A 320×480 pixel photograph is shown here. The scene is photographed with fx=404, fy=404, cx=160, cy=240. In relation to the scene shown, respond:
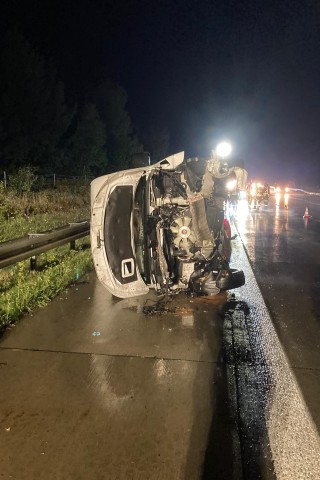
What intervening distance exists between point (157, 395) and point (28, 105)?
3178cm

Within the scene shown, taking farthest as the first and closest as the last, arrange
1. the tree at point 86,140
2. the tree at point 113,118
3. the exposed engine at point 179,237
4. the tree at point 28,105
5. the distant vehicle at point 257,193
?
the tree at point 113,118, the tree at point 86,140, the tree at point 28,105, the distant vehicle at point 257,193, the exposed engine at point 179,237

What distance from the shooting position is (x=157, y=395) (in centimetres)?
349

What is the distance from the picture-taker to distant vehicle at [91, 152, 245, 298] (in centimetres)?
530

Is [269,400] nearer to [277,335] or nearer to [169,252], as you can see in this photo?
[277,335]

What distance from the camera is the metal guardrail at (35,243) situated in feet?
19.0

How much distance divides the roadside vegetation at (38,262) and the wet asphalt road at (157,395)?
12.2 inches

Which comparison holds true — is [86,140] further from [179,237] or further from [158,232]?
[158,232]

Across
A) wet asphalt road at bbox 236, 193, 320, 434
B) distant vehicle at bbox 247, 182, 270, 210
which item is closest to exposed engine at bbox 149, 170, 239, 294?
wet asphalt road at bbox 236, 193, 320, 434

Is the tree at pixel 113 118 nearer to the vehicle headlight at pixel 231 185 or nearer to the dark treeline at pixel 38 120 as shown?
the dark treeline at pixel 38 120

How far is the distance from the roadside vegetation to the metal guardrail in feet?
1.29

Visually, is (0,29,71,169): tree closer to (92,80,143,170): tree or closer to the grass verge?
(92,80,143,170): tree

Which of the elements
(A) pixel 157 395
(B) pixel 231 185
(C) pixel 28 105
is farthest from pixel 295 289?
(C) pixel 28 105

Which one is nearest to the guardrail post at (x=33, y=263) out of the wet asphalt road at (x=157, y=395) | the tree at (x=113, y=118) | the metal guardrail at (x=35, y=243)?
the metal guardrail at (x=35, y=243)

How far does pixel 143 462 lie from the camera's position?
2707mm
